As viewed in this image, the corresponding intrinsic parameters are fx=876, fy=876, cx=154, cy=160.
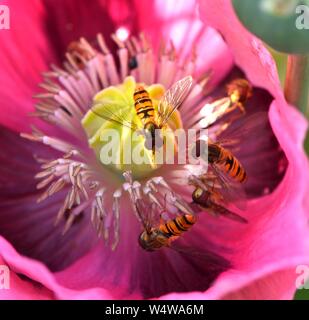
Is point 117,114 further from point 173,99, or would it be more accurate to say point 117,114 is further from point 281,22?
point 281,22

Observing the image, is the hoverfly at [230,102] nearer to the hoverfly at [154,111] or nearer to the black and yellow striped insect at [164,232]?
the hoverfly at [154,111]

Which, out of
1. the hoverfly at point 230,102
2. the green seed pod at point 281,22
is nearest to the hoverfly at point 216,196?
the hoverfly at point 230,102

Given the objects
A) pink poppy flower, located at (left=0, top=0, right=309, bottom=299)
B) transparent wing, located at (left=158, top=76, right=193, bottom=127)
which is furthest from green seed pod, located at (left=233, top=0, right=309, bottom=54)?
transparent wing, located at (left=158, top=76, right=193, bottom=127)

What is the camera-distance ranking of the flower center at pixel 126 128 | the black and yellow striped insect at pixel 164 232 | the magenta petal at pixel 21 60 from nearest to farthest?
the black and yellow striped insect at pixel 164 232 → the flower center at pixel 126 128 → the magenta petal at pixel 21 60

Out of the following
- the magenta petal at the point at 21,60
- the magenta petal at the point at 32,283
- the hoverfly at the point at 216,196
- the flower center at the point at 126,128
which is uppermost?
the magenta petal at the point at 21,60

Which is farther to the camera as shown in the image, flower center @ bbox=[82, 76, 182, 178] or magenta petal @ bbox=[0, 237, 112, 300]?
flower center @ bbox=[82, 76, 182, 178]

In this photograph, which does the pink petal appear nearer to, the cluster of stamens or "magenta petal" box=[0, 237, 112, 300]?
the cluster of stamens

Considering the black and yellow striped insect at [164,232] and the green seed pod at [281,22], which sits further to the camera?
the black and yellow striped insect at [164,232]
